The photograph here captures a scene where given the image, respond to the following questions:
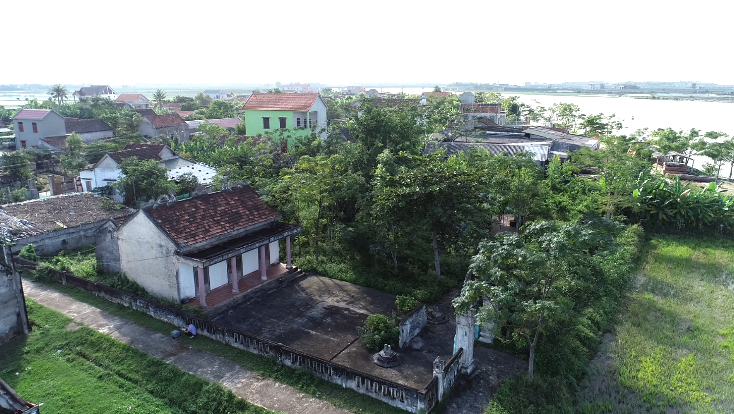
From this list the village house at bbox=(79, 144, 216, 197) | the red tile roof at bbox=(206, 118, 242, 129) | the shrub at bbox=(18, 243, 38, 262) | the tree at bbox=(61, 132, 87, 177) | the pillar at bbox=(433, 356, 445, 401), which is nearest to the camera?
the pillar at bbox=(433, 356, 445, 401)

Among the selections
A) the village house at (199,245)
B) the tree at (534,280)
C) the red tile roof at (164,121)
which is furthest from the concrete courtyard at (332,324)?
the red tile roof at (164,121)

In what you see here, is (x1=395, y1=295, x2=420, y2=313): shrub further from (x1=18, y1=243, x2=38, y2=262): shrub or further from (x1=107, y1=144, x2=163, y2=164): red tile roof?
(x1=107, y1=144, x2=163, y2=164): red tile roof

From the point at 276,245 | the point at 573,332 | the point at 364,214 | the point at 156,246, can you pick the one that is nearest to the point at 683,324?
the point at 573,332

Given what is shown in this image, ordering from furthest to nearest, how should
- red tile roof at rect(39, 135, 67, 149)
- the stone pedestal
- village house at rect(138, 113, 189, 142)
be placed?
village house at rect(138, 113, 189, 142)
red tile roof at rect(39, 135, 67, 149)
the stone pedestal

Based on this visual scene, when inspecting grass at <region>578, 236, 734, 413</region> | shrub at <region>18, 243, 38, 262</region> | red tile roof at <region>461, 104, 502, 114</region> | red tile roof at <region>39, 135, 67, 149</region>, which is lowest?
grass at <region>578, 236, 734, 413</region>

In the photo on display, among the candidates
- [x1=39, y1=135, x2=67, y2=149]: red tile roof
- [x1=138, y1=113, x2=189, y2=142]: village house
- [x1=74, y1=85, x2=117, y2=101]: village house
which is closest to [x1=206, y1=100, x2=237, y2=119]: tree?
[x1=138, y1=113, x2=189, y2=142]: village house

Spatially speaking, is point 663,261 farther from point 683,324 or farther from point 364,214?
point 364,214

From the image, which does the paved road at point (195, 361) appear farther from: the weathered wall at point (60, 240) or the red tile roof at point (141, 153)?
the red tile roof at point (141, 153)

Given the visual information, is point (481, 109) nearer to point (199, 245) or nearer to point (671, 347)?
point (671, 347)
